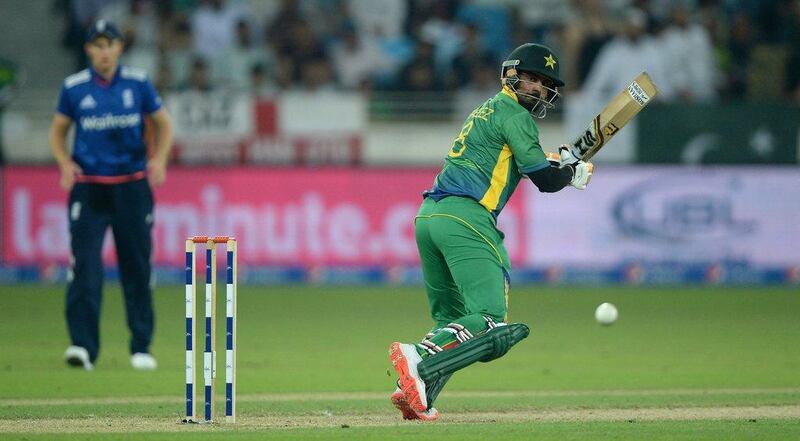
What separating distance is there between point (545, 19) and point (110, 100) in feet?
35.0

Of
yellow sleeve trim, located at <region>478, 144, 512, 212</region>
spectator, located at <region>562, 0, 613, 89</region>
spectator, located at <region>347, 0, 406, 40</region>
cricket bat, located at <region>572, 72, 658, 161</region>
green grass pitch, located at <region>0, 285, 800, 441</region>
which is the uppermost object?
spectator, located at <region>347, 0, 406, 40</region>

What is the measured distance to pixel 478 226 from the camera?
7602 millimetres

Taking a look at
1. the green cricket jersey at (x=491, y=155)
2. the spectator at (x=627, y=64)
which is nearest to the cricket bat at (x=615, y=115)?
the green cricket jersey at (x=491, y=155)

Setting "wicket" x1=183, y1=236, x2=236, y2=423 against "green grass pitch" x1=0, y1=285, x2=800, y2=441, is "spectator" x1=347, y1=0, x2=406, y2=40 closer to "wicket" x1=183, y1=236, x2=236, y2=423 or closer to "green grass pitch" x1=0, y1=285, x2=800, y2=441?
"green grass pitch" x1=0, y1=285, x2=800, y2=441

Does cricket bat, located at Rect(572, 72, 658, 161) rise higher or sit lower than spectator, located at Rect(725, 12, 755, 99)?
lower

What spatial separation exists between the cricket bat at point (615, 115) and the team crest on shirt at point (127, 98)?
377 cm

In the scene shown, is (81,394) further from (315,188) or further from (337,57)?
(337,57)

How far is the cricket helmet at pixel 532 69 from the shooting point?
25.5ft

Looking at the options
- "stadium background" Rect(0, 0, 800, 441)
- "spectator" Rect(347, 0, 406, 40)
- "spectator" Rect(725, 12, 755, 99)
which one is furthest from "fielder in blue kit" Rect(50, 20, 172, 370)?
"spectator" Rect(725, 12, 755, 99)

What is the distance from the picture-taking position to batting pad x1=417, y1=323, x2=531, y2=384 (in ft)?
24.2

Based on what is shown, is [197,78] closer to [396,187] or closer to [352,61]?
[352,61]

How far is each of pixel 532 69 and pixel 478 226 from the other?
87cm

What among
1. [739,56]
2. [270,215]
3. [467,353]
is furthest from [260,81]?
[467,353]

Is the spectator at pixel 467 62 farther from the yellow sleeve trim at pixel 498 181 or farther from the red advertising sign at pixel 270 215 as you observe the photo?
the yellow sleeve trim at pixel 498 181
